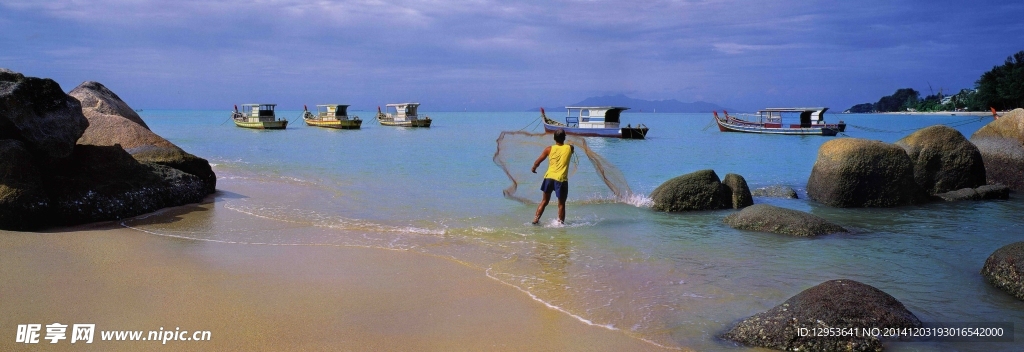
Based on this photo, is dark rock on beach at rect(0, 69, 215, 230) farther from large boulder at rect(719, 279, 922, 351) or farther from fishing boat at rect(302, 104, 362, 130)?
fishing boat at rect(302, 104, 362, 130)

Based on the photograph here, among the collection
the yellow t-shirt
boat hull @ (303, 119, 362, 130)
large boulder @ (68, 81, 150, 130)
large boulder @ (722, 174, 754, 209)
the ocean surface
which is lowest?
the ocean surface

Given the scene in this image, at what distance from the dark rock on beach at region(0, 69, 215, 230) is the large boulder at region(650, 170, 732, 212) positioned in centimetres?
856

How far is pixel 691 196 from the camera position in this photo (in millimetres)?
11672

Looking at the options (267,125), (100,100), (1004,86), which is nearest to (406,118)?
(267,125)

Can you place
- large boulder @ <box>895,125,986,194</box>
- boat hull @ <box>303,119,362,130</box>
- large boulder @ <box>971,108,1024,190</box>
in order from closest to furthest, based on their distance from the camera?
1. large boulder @ <box>895,125,986,194</box>
2. large boulder @ <box>971,108,1024,190</box>
3. boat hull @ <box>303,119,362,130</box>

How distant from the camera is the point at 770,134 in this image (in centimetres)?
5184

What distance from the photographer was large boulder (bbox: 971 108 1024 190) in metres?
15.2

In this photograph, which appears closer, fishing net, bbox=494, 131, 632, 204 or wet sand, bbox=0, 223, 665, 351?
wet sand, bbox=0, 223, 665, 351

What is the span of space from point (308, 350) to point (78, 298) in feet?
7.86

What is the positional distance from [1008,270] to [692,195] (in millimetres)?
5542

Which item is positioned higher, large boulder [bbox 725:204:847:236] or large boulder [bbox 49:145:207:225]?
large boulder [bbox 49:145:207:225]

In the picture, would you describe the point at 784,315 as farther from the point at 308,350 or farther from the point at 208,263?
the point at 208,263

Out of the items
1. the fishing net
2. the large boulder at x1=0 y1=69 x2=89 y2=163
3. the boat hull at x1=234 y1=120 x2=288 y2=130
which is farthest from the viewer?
the boat hull at x1=234 y1=120 x2=288 y2=130

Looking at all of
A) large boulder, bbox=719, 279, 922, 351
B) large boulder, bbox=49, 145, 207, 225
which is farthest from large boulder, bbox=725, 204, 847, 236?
large boulder, bbox=49, 145, 207, 225
